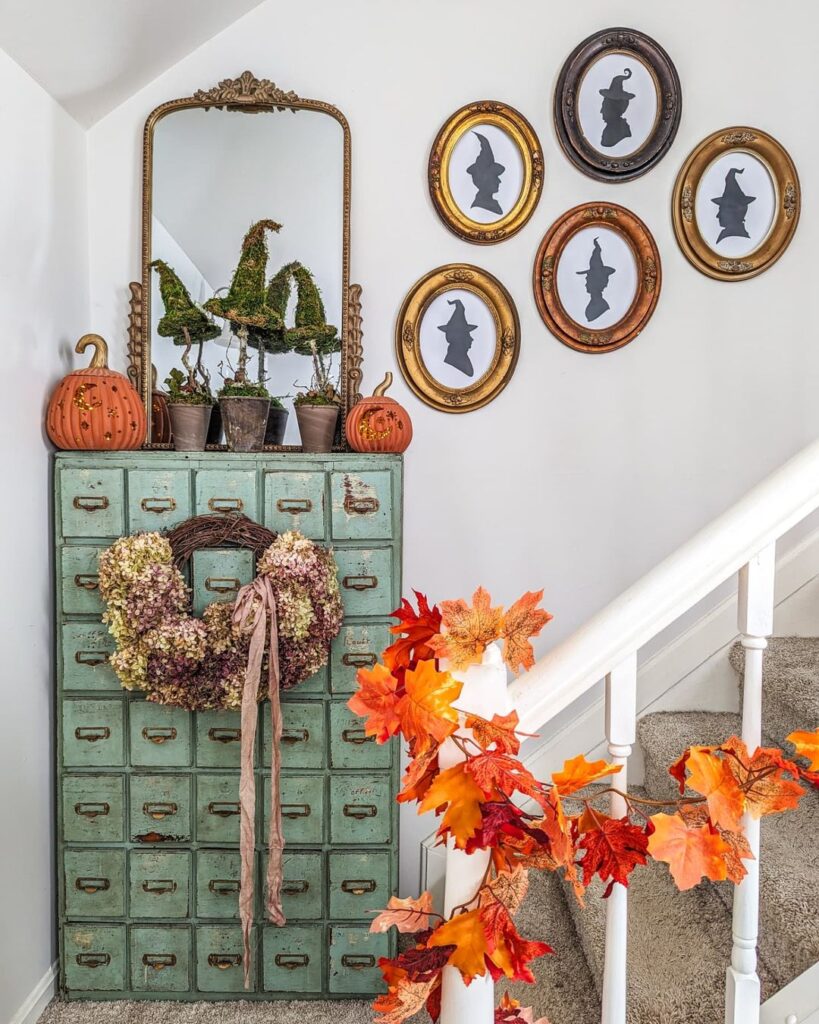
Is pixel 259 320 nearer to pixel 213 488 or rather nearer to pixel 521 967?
pixel 213 488

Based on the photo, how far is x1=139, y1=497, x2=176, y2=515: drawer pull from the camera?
1.94 m

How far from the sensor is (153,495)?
1940 millimetres

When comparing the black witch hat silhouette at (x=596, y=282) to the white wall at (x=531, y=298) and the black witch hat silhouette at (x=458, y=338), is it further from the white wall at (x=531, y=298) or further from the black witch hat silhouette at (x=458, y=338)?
the black witch hat silhouette at (x=458, y=338)

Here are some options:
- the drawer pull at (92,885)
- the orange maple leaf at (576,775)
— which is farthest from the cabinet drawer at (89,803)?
the orange maple leaf at (576,775)

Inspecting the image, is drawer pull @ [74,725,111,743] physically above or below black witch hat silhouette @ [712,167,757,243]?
below

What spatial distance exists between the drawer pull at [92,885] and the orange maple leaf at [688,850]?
5.51 ft

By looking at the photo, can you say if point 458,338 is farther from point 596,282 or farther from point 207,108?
point 207,108

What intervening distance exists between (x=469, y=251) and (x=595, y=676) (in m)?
1.69

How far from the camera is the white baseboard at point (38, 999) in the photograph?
1875 mm

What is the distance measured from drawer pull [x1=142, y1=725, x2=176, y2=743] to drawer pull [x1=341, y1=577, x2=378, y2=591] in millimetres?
546

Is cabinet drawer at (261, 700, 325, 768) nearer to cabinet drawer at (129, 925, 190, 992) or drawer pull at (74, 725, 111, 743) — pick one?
drawer pull at (74, 725, 111, 743)

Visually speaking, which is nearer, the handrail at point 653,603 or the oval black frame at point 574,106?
the handrail at point 653,603

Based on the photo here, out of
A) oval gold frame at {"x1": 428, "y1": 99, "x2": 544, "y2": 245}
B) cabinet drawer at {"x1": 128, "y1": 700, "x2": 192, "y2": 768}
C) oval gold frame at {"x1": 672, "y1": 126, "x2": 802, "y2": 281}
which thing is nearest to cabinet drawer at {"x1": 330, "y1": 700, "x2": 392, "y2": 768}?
cabinet drawer at {"x1": 128, "y1": 700, "x2": 192, "y2": 768}

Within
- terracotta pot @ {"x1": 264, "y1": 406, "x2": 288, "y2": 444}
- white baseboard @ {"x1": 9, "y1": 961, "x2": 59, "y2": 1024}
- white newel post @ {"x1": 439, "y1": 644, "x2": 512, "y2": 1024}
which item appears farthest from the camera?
terracotta pot @ {"x1": 264, "y1": 406, "x2": 288, "y2": 444}
